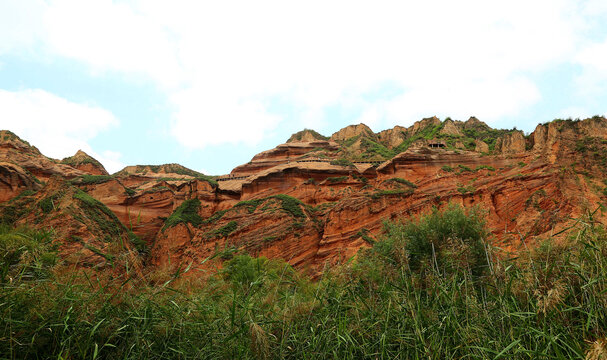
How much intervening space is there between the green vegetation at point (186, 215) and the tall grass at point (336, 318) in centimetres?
3251

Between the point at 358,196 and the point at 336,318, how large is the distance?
27.6 meters

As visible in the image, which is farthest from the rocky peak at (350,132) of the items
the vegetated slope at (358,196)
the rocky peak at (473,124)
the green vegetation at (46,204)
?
the green vegetation at (46,204)

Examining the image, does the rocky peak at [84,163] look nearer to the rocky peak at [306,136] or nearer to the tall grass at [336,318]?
the rocky peak at [306,136]

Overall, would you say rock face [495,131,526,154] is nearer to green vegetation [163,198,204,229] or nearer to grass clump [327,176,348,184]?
grass clump [327,176,348,184]

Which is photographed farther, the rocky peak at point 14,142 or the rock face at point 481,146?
the rocky peak at point 14,142

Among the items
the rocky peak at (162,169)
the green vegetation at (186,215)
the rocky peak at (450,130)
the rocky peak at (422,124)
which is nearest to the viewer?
the green vegetation at (186,215)

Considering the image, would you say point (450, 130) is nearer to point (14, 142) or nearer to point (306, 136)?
point (306, 136)

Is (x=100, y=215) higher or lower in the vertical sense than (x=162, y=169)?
lower

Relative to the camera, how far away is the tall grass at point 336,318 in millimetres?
3775

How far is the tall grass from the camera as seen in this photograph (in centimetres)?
378

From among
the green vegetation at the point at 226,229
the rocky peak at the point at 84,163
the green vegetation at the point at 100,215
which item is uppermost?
the rocky peak at the point at 84,163

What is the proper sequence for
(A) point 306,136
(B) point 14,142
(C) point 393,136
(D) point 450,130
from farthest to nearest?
(A) point 306,136 < (C) point 393,136 < (D) point 450,130 < (B) point 14,142

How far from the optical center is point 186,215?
37469 mm

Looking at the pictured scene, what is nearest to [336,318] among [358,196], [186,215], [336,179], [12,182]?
[358,196]
